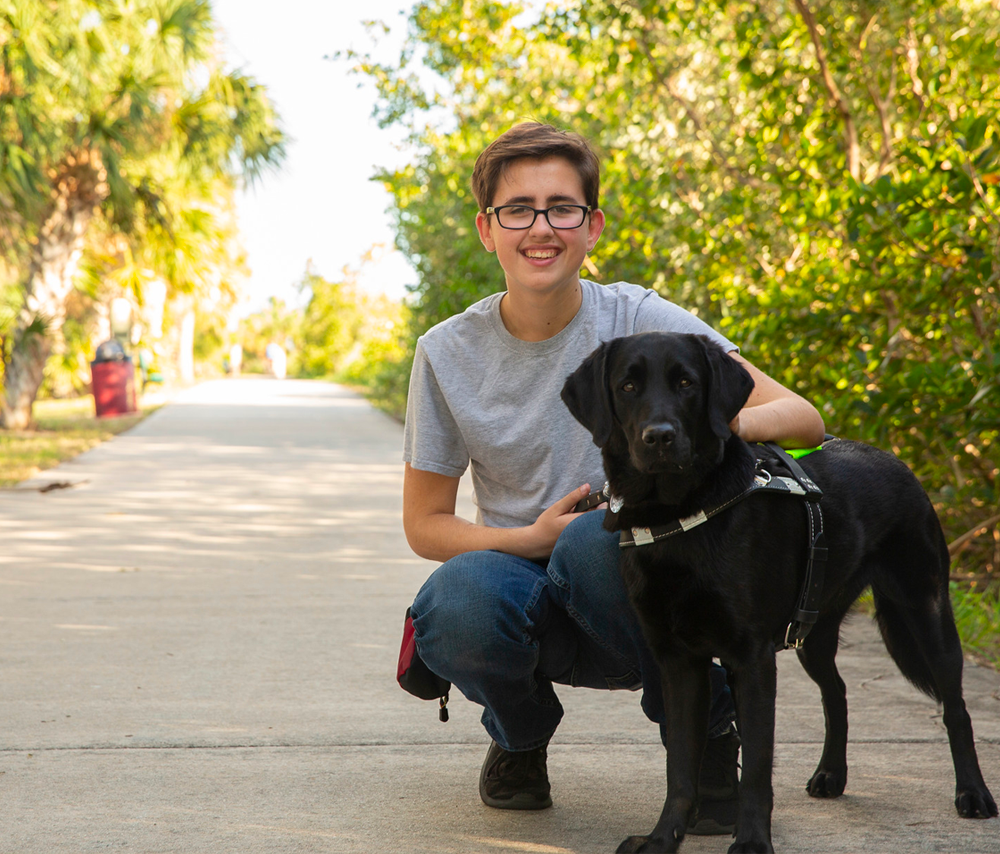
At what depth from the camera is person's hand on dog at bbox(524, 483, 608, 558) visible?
2.77 meters

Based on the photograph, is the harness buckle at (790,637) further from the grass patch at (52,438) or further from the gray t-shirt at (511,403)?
the grass patch at (52,438)

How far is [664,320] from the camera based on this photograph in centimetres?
296

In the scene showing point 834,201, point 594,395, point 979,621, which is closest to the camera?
point 594,395

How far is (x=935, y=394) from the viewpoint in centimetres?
465

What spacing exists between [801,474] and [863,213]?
2.61 metres

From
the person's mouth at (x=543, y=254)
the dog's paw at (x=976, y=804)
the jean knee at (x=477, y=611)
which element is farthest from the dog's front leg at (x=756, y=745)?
the person's mouth at (x=543, y=254)

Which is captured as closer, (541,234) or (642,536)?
(642,536)

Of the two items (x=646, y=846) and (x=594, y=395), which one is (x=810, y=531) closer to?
(x=594, y=395)

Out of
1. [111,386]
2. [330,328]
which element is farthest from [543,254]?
[330,328]

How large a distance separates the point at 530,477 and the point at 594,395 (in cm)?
48

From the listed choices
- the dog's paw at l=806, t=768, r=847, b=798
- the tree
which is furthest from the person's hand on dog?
the tree

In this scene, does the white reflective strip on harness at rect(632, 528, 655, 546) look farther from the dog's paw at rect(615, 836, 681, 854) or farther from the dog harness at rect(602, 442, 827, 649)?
the dog's paw at rect(615, 836, 681, 854)

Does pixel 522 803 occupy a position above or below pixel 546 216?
below

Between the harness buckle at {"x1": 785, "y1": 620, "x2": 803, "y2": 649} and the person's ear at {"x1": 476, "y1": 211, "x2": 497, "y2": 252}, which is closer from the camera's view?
the harness buckle at {"x1": 785, "y1": 620, "x2": 803, "y2": 649}
